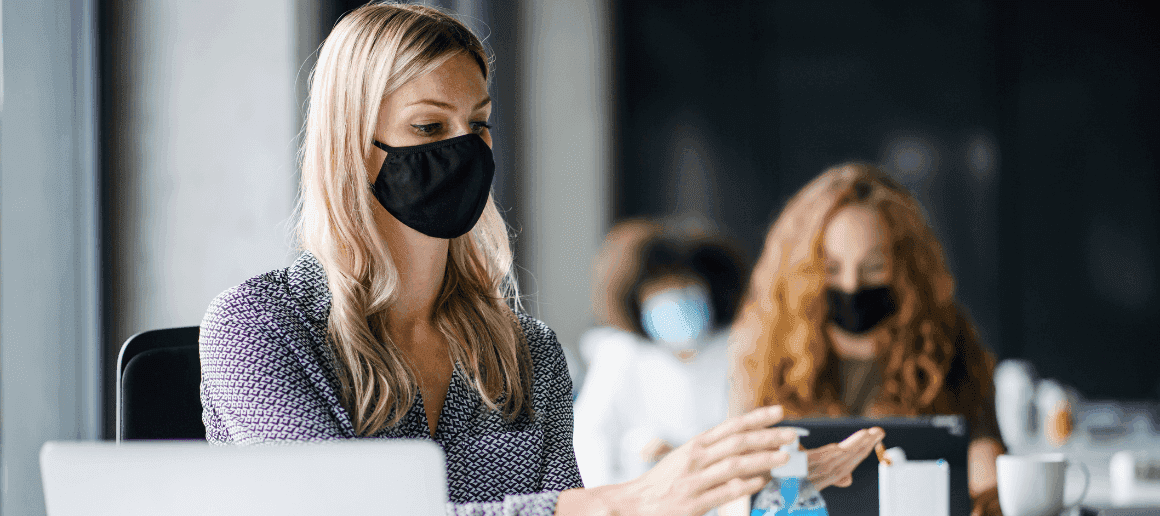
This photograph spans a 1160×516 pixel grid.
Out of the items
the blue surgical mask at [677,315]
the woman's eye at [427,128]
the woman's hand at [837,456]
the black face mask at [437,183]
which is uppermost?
the woman's eye at [427,128]

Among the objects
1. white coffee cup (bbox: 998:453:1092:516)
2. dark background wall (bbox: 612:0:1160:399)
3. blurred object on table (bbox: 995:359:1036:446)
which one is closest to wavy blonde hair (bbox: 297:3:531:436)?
white coffee cup (bbox: 998:453:1092:516)

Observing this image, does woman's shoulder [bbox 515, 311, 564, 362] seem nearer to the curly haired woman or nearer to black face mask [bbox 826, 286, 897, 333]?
the curly haired woman

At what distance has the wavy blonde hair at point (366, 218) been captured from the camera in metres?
0.96

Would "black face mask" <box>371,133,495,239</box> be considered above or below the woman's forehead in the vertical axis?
above

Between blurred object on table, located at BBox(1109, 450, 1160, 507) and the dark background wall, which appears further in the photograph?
the dark background wall

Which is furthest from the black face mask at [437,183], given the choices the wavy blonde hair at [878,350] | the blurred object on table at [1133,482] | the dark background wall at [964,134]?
the dark background wall at [964,134]

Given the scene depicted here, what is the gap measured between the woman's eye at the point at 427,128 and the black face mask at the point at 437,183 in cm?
1

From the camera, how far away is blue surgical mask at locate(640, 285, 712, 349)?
3.37 metres

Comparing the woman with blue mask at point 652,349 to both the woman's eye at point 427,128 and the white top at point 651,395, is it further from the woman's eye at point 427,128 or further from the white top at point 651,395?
the woman's eye at point 427,128

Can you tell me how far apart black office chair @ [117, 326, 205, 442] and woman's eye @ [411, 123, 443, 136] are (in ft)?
1.19

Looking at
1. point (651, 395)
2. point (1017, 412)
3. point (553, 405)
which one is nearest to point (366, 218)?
point (553, 405)

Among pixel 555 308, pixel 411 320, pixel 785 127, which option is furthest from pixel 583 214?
pixel 411 320

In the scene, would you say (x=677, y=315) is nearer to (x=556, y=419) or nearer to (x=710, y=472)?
(x=556, y=419)

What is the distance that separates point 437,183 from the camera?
1036 mm
